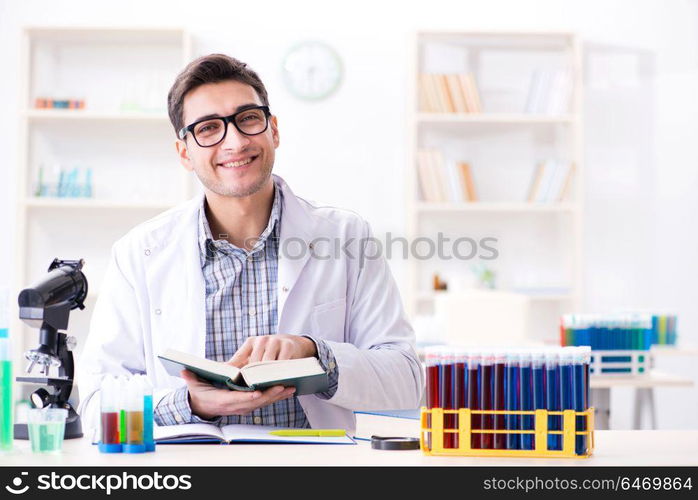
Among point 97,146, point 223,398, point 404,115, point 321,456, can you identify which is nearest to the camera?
point 321,456

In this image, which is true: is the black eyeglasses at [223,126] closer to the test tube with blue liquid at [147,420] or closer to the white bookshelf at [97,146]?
the test tube with blue liquid at [147,420]

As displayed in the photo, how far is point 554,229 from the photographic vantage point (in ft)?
17.6

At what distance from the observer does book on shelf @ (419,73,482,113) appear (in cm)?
509

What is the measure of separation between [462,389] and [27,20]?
4489mm

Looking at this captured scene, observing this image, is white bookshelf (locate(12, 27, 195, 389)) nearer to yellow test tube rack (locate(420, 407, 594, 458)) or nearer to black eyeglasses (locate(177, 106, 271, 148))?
black eyeglasses (locate(177, 106, 271, 148))

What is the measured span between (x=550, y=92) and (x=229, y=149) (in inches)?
134

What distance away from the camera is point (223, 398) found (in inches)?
69.5

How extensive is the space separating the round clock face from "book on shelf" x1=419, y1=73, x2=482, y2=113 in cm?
52

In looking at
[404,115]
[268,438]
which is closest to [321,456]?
[268,438]

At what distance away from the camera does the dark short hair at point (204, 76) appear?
6.95ft

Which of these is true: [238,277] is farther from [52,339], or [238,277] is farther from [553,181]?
[553,181]

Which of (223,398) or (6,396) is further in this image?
(223,398)

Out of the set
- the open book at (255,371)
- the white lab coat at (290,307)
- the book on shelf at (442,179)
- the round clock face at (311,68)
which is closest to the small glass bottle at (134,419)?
the open book at (255,371)
